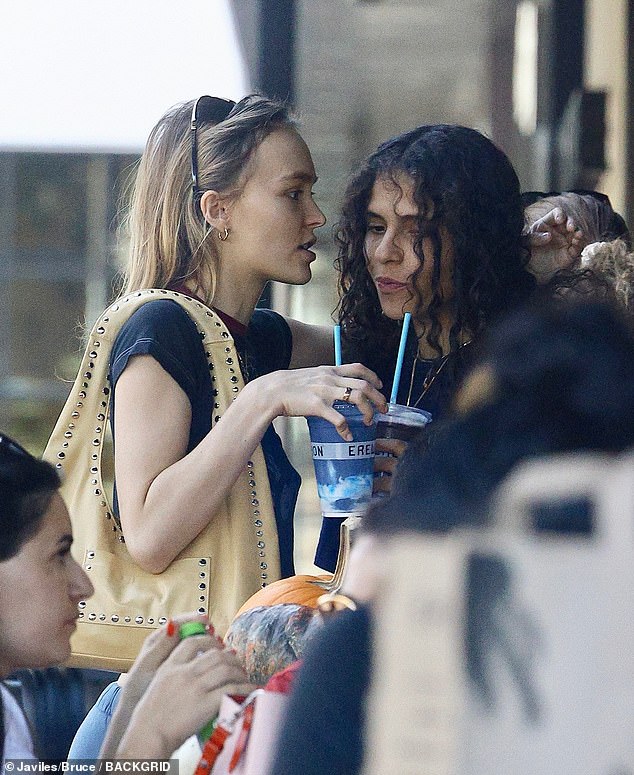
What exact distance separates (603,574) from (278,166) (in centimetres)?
151

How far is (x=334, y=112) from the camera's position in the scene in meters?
8.55

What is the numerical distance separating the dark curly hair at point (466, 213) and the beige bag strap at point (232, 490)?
0.43 metres

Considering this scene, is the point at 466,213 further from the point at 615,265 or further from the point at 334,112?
the point at 334,112

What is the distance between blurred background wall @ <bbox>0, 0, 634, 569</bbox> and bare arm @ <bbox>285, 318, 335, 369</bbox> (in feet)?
3.29

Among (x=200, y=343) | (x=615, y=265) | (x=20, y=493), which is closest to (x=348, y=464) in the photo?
(x=200, y=343)

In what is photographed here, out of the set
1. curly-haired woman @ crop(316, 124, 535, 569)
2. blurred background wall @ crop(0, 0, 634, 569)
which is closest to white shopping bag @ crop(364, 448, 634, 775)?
curly-haired woman @ crop(316, 124, 535, 569)

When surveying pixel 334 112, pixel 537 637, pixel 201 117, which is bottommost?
pixel 537 637

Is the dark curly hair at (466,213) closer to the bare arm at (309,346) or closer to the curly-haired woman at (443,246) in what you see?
the curly-haired woman at (443,246)

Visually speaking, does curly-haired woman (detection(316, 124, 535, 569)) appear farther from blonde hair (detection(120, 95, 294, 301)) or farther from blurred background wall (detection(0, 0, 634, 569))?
blurred background wall (detection(0, 0, 634, 569))

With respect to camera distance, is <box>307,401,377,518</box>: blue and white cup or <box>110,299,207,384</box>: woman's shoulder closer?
<box>307,401,377,518</box>: blue and white cup

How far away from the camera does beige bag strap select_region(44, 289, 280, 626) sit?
6.64 feet

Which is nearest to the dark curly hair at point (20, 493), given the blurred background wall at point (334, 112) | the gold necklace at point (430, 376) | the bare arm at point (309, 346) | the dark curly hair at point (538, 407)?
the dark curly hair at point (538, 407)

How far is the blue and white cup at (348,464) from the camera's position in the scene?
185 cm

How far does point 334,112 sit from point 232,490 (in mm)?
6874
